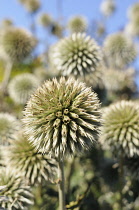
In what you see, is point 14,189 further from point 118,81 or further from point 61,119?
point 118,81

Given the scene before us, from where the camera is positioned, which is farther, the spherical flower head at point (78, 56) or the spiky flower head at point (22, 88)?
the spiky flower head at point (22, 88)

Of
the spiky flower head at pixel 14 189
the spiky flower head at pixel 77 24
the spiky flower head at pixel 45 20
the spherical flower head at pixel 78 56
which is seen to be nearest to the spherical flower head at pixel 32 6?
the spiky flower head at pixel 45 20

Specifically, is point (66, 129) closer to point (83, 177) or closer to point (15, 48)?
point (83, 177)

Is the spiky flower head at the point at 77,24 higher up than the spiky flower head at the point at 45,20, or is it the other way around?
the spiky flower head at the point at 45,20

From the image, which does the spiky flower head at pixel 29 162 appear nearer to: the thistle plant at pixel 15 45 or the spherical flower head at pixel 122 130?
the spherical flower head at pixel 122 130

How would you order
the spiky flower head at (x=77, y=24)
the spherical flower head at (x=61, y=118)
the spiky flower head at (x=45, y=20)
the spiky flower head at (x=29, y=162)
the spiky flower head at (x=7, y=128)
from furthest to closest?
the spiky flower head at (x=45, y=20)
the spiky flower head at (x=77, y=24)
the spiky flower head at (x=7, y=128)
the spiky flower head at (x=29, y=162)
the spherical flower head at (x=61, y=118)

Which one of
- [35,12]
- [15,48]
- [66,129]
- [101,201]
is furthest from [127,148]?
[35,12]
